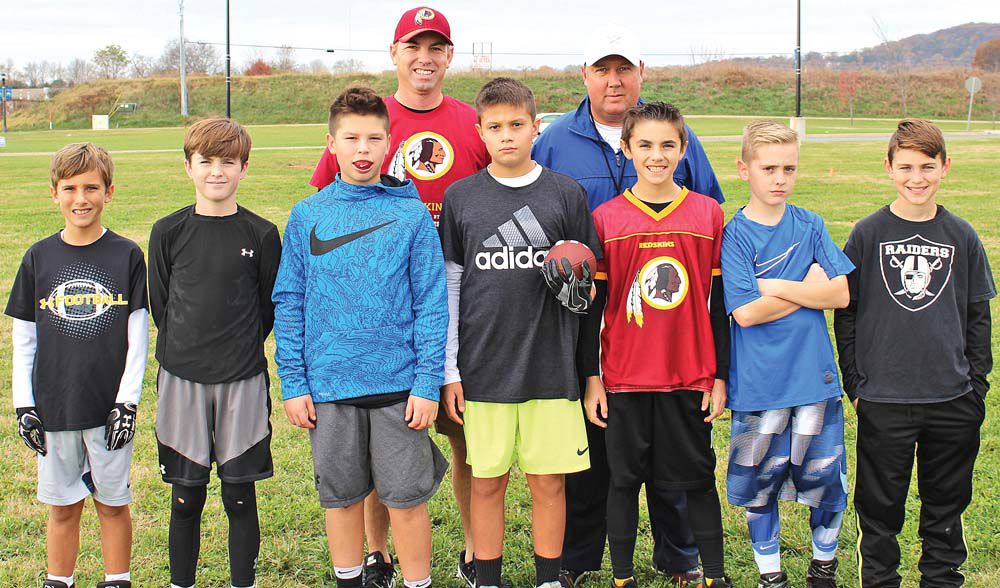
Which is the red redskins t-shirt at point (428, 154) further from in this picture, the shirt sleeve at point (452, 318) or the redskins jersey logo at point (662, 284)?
the redskins jersey logo at point (662, 284)

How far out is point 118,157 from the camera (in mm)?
24719

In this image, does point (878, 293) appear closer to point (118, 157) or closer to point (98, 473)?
point (98, 473)

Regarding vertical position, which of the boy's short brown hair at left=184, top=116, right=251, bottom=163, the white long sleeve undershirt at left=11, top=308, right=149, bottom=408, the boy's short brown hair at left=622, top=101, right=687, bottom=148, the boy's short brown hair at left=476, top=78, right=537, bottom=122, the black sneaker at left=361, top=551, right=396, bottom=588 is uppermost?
the boy's short brown hair at left=476, top=78, right=537, bottom=122

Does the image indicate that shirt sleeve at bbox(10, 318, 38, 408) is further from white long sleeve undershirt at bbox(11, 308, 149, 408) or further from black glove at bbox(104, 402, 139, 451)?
black glove at bbox(104, 402, 139, 451)

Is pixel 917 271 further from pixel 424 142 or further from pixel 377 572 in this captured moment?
pixel 377 572

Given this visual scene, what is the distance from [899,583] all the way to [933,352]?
0.85m

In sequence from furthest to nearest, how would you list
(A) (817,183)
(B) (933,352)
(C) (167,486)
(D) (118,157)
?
1. (D) (118,157)
2. (A) (817,183)
3. (C) (167,486)
4. (B) (933,352)

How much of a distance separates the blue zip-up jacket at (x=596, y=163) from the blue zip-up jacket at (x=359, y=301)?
2.41ft

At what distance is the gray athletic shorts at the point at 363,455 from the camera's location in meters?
2.93

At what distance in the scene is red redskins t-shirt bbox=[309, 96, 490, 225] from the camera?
3.46 metres

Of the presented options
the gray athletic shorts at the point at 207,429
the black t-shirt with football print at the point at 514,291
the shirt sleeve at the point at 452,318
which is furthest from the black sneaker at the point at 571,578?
the gray athletic shorts at the point at 207,429

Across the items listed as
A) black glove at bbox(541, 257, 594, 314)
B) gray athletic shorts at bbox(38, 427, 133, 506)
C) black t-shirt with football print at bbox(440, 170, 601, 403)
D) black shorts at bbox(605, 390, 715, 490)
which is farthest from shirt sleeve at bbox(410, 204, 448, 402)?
gray athletic shorts at bbox(38, 427, 133, 506)

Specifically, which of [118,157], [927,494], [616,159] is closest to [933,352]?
[927,494]

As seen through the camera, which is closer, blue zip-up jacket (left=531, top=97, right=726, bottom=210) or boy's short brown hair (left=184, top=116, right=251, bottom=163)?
boy's short brown hair (left=184, top=116, right=251, bottom=163)
